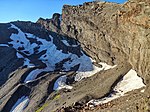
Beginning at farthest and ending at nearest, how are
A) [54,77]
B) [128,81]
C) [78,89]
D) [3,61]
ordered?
1. [3,61]
2. [54,77]
3. [78,89]
4. [128,81]

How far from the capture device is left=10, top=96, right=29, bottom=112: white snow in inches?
2872

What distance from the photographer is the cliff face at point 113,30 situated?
160 ft

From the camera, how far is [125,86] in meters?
62.3

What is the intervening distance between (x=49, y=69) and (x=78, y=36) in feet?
79.5

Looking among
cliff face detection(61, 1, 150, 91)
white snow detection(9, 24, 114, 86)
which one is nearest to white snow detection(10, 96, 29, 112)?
white snow detection(9, 24, 114, 86)

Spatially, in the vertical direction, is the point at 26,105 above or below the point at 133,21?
below

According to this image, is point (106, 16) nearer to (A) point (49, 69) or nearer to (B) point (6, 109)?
(A) point (49, 69)

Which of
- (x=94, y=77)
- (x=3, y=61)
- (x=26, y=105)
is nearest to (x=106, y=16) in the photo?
(x=94, y=77)

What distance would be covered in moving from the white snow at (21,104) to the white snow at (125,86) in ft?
73.3

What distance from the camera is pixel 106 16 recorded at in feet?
297

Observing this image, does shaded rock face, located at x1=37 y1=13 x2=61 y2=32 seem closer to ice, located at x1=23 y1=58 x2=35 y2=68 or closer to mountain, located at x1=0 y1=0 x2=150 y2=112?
mountain, located at x1=0 y1=0 x2=150 y2=112

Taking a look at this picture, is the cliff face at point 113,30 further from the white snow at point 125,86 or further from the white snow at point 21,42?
the white snow at point 21,42

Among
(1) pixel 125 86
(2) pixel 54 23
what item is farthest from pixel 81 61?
(2) pixel 54 23

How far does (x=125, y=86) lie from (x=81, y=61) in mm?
42282
